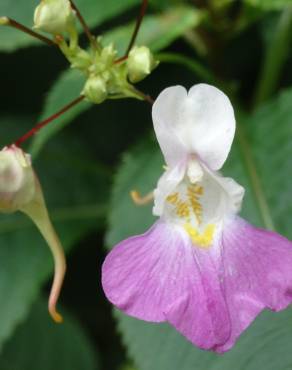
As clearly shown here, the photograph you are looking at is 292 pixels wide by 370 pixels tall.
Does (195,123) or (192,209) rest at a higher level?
(195,123)

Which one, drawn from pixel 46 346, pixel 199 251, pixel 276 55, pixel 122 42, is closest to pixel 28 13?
pixel 122 42

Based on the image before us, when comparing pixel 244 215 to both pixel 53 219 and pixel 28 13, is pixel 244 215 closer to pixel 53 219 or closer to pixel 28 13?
pixel 28 13

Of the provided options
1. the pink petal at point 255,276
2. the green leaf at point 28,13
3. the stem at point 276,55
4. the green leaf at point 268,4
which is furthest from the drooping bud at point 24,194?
the stem at point 276,55

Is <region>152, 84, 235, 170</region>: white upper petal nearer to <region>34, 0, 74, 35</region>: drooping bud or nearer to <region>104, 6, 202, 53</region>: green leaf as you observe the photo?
<region>34, 0, 74, 35</region>: drooping bud

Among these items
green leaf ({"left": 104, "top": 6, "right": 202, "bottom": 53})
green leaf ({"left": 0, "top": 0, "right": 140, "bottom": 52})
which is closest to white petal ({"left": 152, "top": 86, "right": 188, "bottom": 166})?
green leaf ({"left": 104, "top": 6, "right": 202, "bottom": 53})

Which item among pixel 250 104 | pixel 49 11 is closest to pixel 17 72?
pixel 250 104

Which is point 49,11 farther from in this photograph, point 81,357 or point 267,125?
point 81,357

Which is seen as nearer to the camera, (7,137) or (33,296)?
(33,296)
